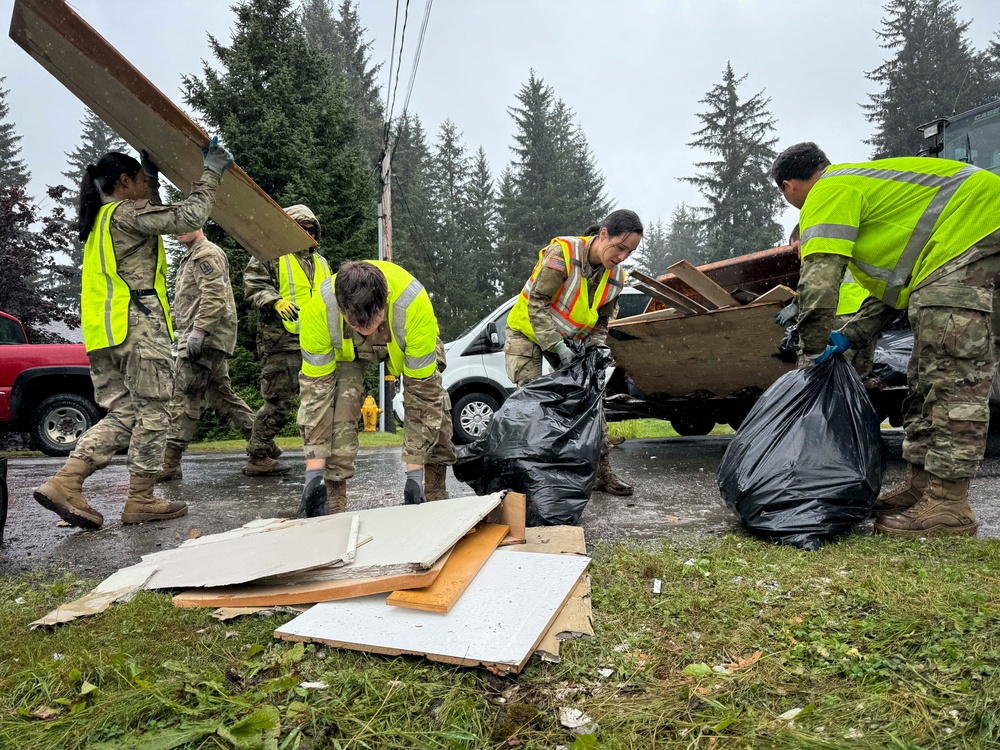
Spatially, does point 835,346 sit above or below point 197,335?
below

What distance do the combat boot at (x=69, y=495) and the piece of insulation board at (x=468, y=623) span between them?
1.95m

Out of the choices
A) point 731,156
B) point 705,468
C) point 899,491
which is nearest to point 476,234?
point 731,156

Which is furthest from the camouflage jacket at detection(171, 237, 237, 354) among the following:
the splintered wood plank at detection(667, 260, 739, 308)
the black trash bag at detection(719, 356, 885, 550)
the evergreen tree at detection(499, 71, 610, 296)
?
the evergreen tree at detection(499, 71, 610, 296)


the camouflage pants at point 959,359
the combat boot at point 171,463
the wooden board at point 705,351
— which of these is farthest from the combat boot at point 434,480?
the camouflage pants at point 959,359

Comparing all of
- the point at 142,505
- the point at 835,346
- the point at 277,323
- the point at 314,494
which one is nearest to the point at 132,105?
the point at 277,323

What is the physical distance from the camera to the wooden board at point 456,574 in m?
1.84

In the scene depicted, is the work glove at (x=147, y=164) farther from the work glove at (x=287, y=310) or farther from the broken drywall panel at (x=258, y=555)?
the broken drywall panel at (x=258, y=555)

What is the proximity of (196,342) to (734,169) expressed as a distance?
29957 mm

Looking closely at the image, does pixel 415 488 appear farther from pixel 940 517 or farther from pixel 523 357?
pixel 940 517

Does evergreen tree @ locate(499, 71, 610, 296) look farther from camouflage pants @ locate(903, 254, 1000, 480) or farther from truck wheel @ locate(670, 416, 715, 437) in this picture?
camouflage pants @ locate(903, 254, 1000, 480)

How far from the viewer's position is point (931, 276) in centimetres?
263

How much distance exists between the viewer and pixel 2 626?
6.28ft

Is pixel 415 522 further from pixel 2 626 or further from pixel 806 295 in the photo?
pixel 806 295

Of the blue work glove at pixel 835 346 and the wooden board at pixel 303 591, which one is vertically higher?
the blue work glove at pixel 835 346
